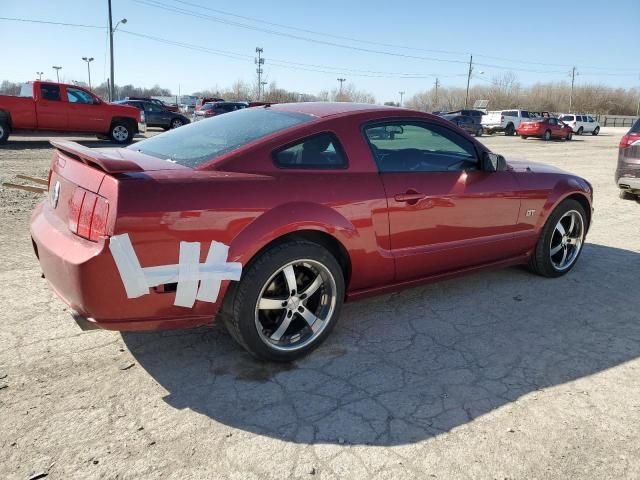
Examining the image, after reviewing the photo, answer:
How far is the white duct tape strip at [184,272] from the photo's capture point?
8.17 ft

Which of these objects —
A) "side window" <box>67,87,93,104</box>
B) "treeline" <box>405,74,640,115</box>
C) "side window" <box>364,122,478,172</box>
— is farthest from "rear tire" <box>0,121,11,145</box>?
"treeline" <box>405,74,640,115</box>

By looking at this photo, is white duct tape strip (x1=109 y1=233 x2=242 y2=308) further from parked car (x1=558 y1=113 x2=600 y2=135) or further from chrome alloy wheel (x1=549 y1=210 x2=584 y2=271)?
parked car (x1=558 y1=113 x2=600 y2=135)

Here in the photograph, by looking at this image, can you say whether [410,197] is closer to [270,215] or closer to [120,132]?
[270,215]

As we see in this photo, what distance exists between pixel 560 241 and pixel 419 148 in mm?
1997

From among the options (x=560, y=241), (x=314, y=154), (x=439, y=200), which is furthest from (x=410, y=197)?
(x=560, y=241)

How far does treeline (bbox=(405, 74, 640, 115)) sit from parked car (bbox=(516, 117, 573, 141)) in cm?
5950

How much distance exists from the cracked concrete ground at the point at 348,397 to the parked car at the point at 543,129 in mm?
28414

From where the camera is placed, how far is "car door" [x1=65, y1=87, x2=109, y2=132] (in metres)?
15.3

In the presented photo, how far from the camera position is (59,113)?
14984 mm

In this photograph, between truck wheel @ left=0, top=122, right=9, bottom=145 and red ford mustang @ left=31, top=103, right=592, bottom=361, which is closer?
red ford mustang @ left=31, top=103, right=592, bottom=361

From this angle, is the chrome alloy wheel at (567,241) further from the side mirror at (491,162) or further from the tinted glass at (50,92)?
the tinted glass at (50,92)

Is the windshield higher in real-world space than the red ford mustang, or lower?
higher

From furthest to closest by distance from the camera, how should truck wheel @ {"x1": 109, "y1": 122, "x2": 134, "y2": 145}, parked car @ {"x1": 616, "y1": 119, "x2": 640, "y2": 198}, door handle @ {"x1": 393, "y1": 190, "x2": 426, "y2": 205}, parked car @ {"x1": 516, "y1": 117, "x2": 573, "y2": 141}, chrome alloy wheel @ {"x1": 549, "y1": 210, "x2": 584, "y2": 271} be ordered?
parked car @ {"x1": 516, "y1": 117, "x2": 573, "y2": 141} < truck wheel @ {"x1": 109, "y1": 122, "x2": 134, "y2": 145} < parked car @ {"x1": 616, "y1": 119, "x2": 640, "y2": 198} < chrome alloy wheel @ {"x1": 549, "y1": 210, "x2": 584, "y2": 271} < door handle @ {"x1": 393, "y1": 190, "x2": 426, "y2": 205}

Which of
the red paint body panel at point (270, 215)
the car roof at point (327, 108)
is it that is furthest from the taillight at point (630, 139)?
the car roof at point (327, 108)
